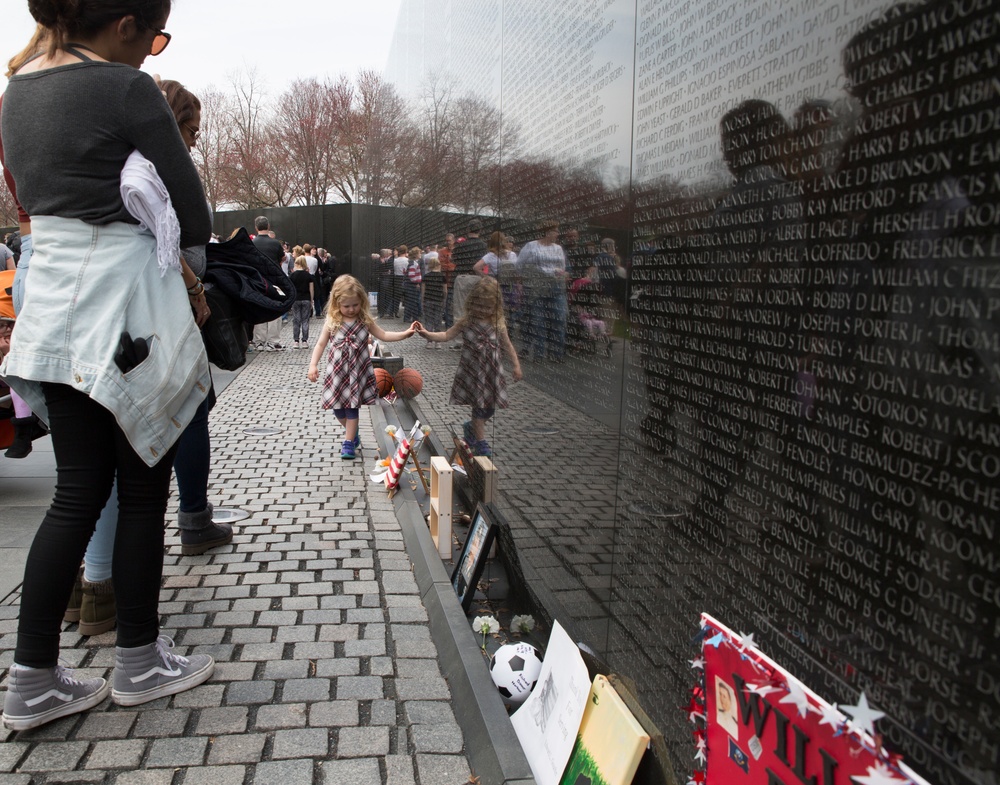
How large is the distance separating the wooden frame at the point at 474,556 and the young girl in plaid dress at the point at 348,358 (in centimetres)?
313

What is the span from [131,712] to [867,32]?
288cm

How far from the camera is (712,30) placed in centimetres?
196

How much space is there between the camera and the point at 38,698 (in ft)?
8.65

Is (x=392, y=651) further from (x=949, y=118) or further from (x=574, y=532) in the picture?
(x=949, y=118)

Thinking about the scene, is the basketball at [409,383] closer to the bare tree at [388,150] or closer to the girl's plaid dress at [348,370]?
the girl's plaid dress at [348,370]

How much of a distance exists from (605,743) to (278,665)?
1578mm

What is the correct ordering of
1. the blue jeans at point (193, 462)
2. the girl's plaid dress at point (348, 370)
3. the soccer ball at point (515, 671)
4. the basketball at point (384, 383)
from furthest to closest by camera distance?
the basketball at point (384, 383)
the girl's plaid dress at point (348, 370)
the blue jeans at point (193, 462)
the soccer ball at point (515, 671)

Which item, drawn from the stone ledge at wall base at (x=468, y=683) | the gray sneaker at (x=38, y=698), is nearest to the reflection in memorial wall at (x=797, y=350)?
the stone ledge at wall base at (x=468, y=683)

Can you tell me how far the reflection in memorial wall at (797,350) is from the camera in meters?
1.20

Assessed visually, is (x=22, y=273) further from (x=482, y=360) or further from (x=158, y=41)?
(x=482, y=360)

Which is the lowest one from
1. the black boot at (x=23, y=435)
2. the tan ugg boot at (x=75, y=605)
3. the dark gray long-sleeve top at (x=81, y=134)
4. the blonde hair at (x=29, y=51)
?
the tan ugg boot at (x=75, y=605)

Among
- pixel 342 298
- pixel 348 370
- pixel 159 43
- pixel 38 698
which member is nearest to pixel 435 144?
pixel 342 298

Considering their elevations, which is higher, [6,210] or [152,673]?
[6,210]

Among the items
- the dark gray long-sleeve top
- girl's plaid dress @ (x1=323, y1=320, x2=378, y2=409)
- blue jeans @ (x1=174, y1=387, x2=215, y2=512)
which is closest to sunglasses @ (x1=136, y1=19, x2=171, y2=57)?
the dark gray long-sleeve top
